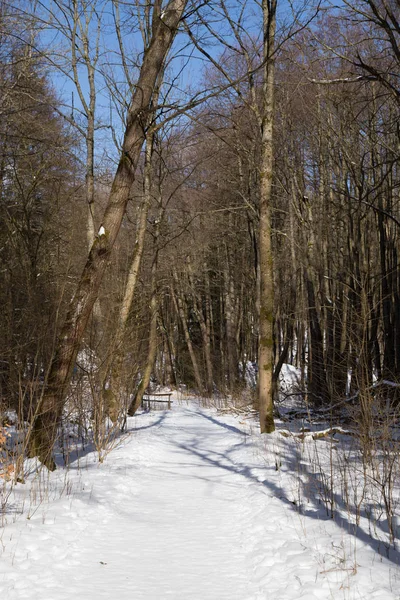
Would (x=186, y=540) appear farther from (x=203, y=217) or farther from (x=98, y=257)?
(x=203, y=217)

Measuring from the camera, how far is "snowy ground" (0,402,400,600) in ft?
12.7

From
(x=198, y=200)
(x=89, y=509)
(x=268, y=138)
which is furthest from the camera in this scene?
(x=198, y=200)

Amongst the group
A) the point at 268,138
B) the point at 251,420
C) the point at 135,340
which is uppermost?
the point at 268,138

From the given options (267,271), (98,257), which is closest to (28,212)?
(267,271)

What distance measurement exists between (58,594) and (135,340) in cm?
783

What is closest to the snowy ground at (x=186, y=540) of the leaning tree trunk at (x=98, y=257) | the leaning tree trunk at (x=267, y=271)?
the leaning tree trunk at (x=98, y=257)

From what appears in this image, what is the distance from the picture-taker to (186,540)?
5129 mm

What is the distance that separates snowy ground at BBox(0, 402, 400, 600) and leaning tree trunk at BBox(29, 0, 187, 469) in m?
0.76

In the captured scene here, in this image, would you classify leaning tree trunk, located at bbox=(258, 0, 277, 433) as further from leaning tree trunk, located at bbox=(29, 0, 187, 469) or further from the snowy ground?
leaning tree trunk, located at bbox=(29, 0, 187, 469)

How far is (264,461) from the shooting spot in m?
8.70

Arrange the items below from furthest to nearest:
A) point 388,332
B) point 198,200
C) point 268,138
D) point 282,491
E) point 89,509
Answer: point 198,200 < point 388,332 < point 268,138 < point 282,491 < point 89,509

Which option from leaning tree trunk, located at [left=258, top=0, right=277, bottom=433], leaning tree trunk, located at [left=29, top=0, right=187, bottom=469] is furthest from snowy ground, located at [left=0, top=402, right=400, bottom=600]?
leaning tree trunk, located at [left=258, top=0, right=277, bottom=433]

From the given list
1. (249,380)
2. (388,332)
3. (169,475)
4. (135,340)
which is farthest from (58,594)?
(249,380)

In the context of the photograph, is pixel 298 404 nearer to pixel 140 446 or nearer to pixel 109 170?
pixel 140 446
